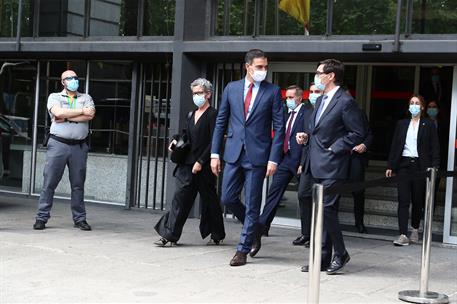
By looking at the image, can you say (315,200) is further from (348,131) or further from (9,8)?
(9,8)

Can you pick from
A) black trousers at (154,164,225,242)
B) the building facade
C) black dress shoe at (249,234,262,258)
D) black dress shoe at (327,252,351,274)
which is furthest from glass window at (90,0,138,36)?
black dress shoe at (327,252,351,274)

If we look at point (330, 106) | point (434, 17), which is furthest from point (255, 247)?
point (434, 17)

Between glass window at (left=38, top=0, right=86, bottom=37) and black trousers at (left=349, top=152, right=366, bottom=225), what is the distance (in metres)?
5.04

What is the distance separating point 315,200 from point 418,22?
5015 mm

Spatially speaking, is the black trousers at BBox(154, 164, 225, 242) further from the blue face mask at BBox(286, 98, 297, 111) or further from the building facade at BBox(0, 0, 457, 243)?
the building facade at BBox(0, 0, 457, 243)

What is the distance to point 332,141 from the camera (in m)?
7.16

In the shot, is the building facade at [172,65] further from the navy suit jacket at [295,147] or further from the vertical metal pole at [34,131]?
the navy suit jacket at [295,147]

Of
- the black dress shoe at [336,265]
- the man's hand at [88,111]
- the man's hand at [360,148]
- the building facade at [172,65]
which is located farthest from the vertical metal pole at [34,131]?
the black dress shoe at [336,265]

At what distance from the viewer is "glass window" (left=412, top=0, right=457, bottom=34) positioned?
30.4 feet

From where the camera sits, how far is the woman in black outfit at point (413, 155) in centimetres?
938

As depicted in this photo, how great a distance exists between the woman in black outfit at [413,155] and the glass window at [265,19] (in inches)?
66.5

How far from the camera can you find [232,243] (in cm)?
899

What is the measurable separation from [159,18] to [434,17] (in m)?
4.19

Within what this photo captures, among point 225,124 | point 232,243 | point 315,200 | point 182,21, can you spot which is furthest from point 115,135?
point 315,200
